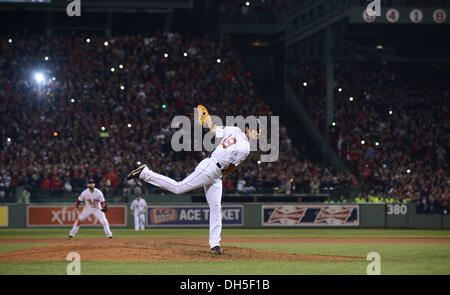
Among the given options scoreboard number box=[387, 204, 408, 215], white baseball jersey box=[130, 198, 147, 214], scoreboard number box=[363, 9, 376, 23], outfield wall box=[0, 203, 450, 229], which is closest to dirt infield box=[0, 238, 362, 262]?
white baseball jersey box=[130, 198, 147, 214]

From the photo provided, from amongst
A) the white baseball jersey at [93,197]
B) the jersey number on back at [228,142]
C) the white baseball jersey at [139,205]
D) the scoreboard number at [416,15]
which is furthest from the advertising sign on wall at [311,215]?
the jersey number on back at [228,142]

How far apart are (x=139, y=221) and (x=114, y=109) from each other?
28.4 feet

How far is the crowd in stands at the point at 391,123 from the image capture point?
34125 mm

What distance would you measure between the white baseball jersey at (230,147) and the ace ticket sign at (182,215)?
17938mm

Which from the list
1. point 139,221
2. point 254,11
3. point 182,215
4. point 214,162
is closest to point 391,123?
point 254,11

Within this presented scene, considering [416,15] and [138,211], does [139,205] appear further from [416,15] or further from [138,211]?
[416,15]

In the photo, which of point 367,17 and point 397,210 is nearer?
point 397,210

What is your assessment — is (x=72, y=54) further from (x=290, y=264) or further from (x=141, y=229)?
(x=290, y=264)

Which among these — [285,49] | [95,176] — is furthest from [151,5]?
[95,176]

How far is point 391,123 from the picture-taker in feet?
126

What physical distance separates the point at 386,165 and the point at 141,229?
13087mm

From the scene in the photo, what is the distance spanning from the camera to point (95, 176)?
31.4 metres

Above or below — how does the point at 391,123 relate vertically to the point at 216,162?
above

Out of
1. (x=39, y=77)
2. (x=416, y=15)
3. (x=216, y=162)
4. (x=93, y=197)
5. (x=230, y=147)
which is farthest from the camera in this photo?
(x=39, y=77)
